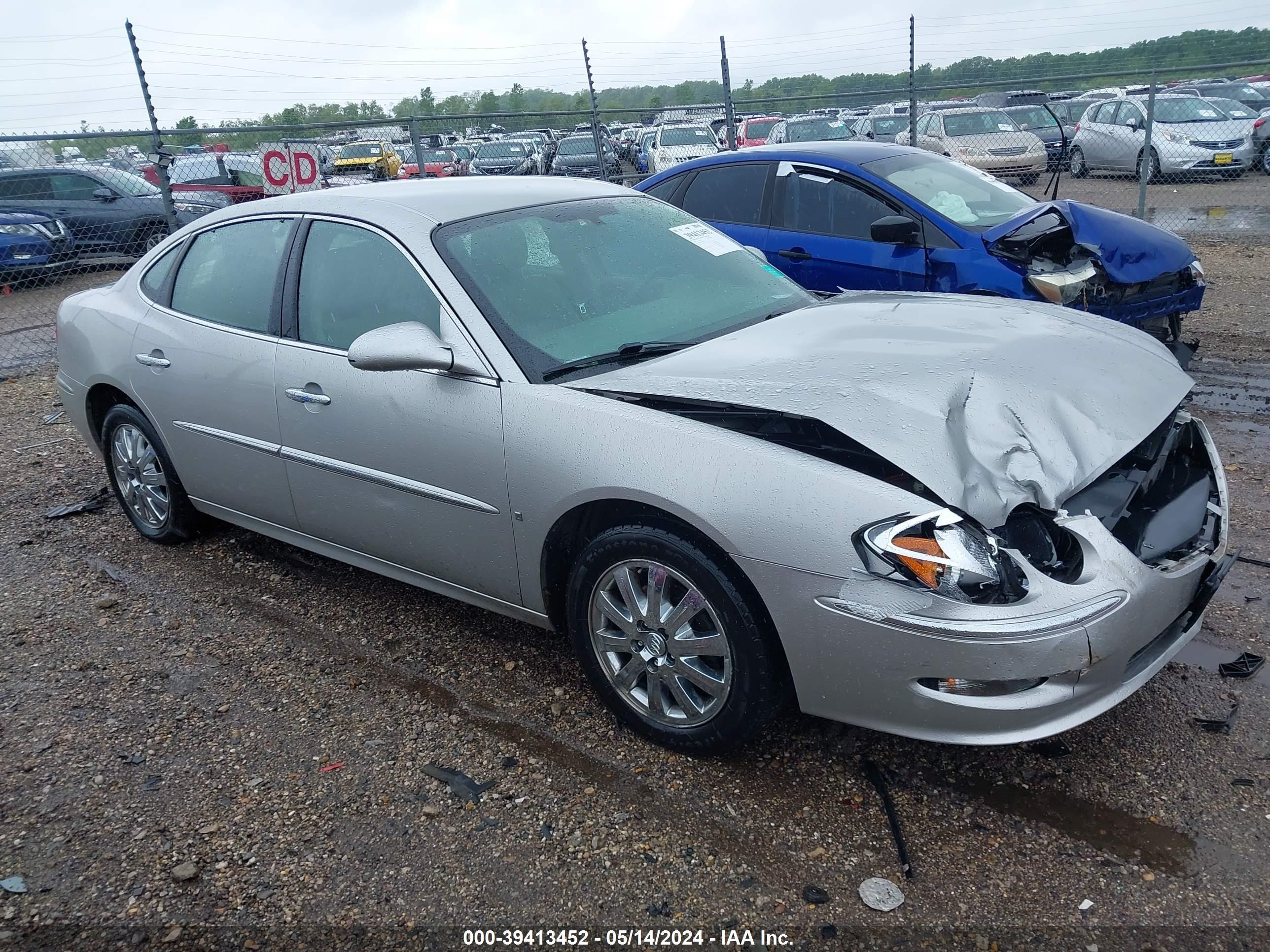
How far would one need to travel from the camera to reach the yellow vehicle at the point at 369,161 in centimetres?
1639

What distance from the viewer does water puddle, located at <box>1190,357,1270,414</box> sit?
5.93 meters

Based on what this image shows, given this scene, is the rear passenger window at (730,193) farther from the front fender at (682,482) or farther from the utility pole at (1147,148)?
the utility pole at (1147,148)

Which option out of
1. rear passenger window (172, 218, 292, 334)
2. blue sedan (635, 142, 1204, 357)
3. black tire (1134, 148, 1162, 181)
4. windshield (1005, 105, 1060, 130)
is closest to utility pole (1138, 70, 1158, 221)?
blue sedan (635, 142, 1204, 357)

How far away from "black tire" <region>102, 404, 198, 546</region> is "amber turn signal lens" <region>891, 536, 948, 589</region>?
3478mm

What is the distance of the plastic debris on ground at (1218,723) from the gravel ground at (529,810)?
3 cm

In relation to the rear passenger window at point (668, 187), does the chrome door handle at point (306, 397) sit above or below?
below

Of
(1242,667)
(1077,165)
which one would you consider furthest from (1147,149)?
(1242,667)

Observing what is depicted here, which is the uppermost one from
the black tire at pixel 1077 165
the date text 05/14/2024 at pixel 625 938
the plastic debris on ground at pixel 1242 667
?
the black tire at pixel 1077 165

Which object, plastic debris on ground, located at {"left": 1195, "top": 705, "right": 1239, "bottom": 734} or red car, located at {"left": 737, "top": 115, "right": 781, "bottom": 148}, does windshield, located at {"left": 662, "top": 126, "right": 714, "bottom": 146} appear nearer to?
red car, located at {"left": 737, "top": 115, "right": 781, "bottom": 148}

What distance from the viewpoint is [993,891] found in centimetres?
246

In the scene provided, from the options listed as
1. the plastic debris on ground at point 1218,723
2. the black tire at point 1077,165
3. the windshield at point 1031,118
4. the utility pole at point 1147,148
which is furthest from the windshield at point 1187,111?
the plastic debris on ground at point 1218,723

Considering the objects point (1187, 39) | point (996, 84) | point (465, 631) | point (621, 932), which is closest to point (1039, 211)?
point (465, 631)

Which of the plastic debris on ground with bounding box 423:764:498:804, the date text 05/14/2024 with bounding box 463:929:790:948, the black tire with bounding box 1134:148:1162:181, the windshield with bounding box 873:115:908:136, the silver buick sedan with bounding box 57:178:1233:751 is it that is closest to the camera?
the date text 05/14/2024 with bounding box 463:929:790:948

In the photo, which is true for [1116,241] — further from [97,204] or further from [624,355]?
[97,204]
